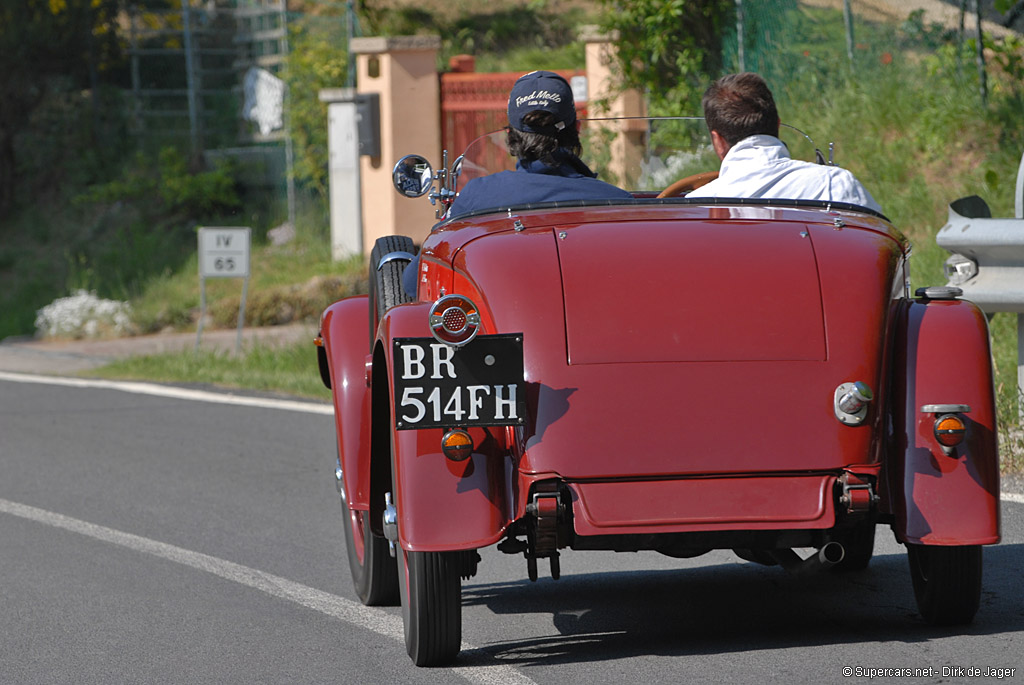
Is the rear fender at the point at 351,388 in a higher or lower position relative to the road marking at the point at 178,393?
higher

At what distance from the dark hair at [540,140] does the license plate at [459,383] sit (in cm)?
106

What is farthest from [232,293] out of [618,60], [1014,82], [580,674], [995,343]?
[580,674]

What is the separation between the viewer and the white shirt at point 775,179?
4.75 metres

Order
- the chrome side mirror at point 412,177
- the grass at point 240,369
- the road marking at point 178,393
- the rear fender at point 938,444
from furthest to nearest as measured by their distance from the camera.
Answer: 1. the grass at point 240,369
2. the road marking at point 178,393
3. the chrome side mirror at point 412,177
4. the rear fender at point 938,444

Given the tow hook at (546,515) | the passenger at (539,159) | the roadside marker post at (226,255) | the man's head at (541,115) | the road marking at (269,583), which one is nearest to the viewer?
the tow hook at (546,515)

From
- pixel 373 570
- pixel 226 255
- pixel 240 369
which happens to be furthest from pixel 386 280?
pixel 226 255

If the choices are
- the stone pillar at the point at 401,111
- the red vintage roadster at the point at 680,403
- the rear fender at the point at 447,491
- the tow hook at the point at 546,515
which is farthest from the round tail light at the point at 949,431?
the stone pillar at the point at 401,111

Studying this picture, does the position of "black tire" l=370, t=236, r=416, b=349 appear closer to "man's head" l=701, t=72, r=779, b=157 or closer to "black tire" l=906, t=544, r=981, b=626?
"man's head" l=701, t=72, r=779, b=157

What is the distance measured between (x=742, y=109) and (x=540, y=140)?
0.74m

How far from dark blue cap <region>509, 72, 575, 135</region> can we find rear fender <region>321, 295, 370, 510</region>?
949 mm

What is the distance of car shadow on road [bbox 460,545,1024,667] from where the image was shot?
14.1ft

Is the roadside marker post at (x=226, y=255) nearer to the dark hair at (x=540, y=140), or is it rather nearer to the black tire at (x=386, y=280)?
the black tire at (x=386, y=280)

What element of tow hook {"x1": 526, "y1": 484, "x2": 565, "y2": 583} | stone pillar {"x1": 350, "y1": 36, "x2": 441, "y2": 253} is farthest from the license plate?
stone pillar {"x1": 350, "y1": 36, "x2": 441, "y2": 253}

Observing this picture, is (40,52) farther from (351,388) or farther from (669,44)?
(351,388)
